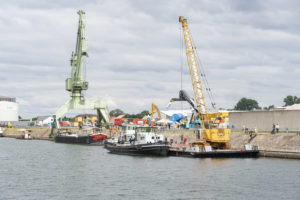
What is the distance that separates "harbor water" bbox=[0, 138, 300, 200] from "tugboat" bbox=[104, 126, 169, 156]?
4105 millimetres

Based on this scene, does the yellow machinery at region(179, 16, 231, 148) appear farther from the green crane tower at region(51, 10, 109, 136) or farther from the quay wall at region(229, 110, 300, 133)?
the green crane tower at region(51, 10, 109, 136)

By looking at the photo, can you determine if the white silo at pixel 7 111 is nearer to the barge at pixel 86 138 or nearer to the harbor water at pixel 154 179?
the barge at pixel 86 138

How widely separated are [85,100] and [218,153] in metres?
55.1

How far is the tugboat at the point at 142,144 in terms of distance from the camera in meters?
56.1

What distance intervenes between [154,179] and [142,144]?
19069 mm

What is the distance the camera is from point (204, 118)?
205 feet

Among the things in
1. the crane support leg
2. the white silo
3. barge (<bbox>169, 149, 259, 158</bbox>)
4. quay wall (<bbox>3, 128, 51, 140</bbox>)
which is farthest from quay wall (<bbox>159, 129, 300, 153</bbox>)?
the white silo

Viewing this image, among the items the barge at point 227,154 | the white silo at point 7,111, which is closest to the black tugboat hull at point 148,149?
the barge at point 227,154

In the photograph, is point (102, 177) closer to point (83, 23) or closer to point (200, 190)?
point (200, 190)

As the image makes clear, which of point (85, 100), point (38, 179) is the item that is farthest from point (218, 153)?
point (85, 100)

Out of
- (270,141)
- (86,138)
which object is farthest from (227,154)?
(86,138)

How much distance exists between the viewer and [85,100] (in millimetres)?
101375

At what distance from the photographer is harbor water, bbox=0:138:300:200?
1230 inches

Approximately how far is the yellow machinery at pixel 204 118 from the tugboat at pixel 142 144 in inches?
217
